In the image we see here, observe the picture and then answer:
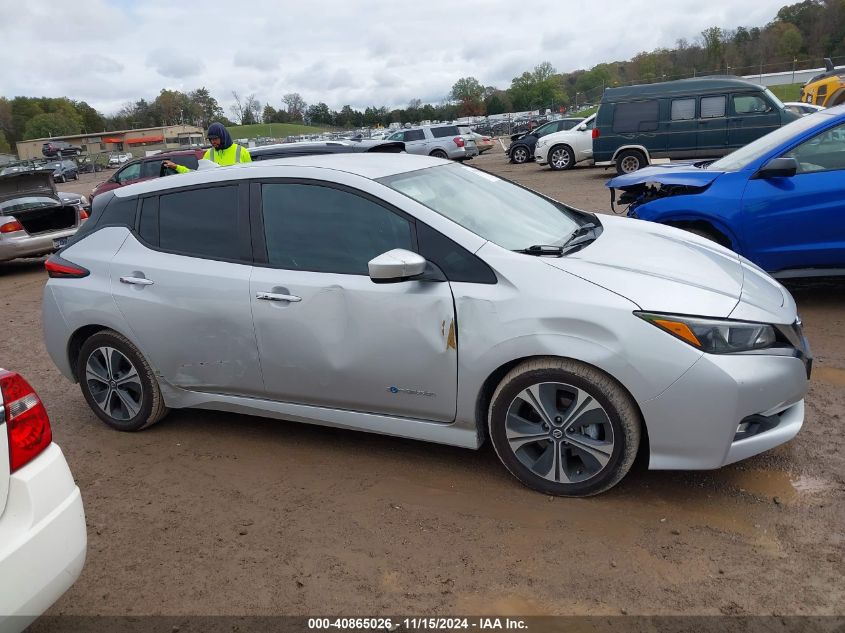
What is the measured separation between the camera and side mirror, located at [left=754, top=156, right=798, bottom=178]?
217 inches

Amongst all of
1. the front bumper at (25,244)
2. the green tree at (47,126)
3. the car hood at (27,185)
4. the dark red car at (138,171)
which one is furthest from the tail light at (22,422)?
the green tree at (47,126)

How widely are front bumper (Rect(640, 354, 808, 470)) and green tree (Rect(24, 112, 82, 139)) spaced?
13212 centimetres

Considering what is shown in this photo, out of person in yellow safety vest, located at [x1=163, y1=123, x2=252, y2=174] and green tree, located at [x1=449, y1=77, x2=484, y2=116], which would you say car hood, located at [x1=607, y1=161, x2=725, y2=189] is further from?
green tree, located at [x1=449, y1=77, x2=484, y2=116]

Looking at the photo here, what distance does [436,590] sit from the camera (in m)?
2.75

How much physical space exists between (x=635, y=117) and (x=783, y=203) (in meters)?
11.8

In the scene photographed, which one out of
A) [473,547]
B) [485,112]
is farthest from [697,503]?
[485,112]

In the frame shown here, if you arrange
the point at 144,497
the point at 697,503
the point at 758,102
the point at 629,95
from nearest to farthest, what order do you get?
the point at 697,503
the point at 144,497
the point at 758,102
the point at 629,95

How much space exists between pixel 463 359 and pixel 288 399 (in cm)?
114

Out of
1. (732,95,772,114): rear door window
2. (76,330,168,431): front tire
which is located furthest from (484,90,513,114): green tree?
(76,330,168,431): front tire

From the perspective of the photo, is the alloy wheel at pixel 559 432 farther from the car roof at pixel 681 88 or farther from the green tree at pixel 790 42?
the green tree at pixel 790 42

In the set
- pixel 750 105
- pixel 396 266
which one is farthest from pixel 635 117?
pixel 396 266

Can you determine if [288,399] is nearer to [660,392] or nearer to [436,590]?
[436,590]

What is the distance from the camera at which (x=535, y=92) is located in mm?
106750

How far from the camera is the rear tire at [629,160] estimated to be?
55.1ft
